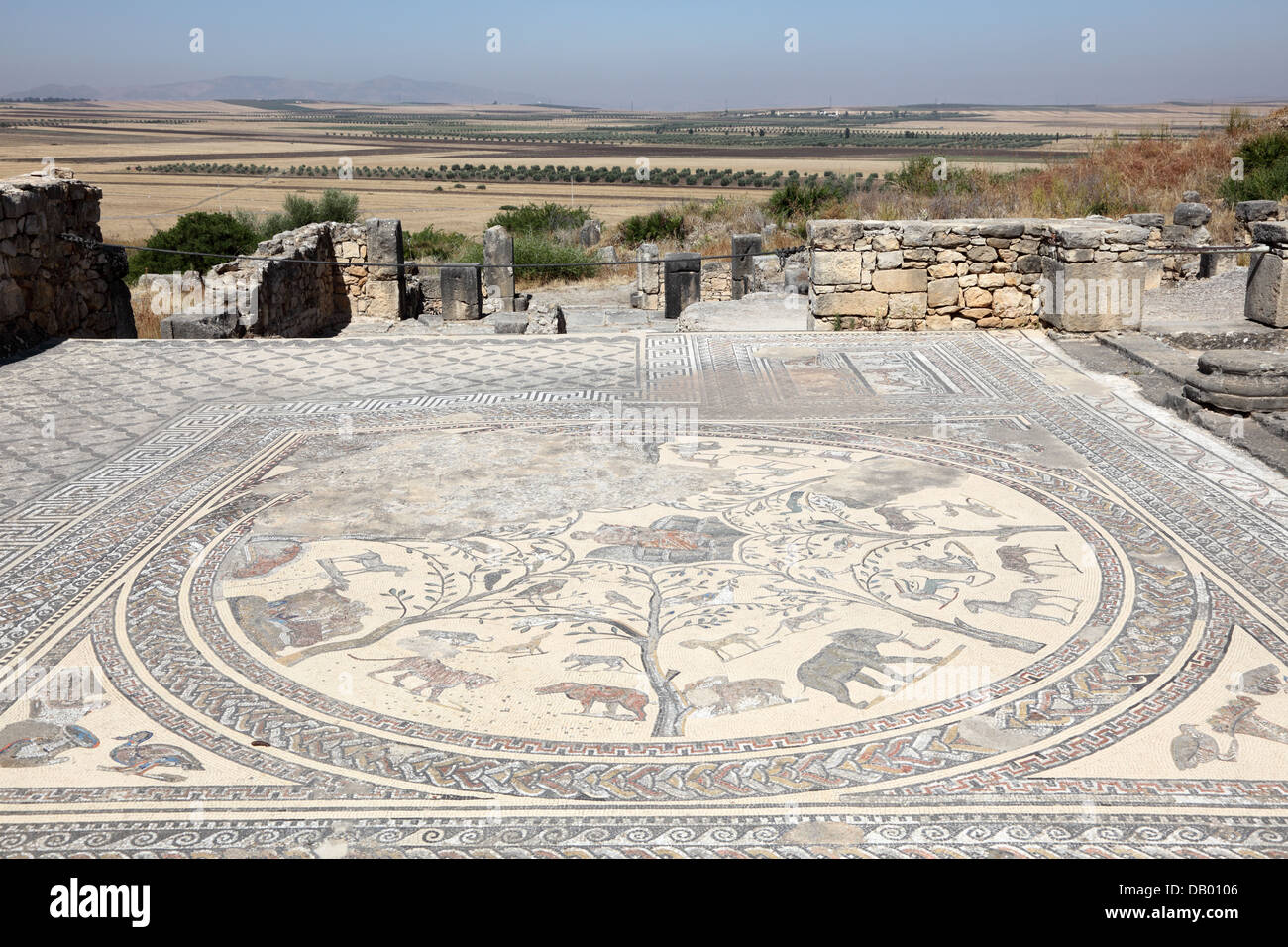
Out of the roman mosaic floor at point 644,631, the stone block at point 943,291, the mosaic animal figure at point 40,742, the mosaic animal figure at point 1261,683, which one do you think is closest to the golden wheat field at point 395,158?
the stone block at point 943,291

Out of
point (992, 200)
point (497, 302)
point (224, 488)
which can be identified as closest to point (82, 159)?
point (497, 302)

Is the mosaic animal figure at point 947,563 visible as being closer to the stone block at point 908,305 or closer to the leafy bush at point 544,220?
the stone block at point 908,305

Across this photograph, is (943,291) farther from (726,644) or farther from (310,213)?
(310,213)

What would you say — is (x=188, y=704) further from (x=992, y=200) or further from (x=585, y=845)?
(x=992, y=200)

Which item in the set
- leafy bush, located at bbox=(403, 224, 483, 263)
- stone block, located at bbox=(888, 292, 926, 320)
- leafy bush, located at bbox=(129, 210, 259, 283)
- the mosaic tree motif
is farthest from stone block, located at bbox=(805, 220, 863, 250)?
leafy bush, located at bbox=(403, 224, 483, 263)

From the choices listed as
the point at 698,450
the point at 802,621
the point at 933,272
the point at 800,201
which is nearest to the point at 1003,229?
the point at 933,272
